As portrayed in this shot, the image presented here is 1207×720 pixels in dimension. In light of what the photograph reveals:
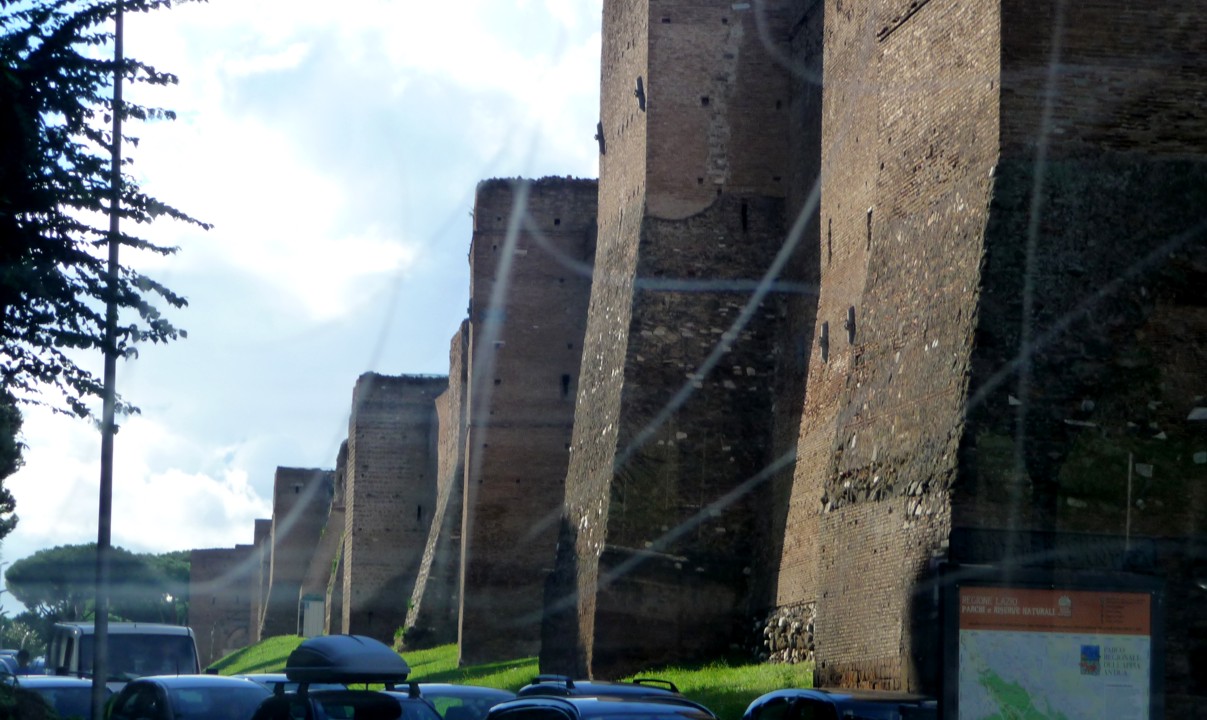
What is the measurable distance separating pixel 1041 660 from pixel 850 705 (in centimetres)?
116

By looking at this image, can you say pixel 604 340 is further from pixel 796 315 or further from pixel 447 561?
pixel 447 561

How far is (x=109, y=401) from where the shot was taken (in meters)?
13.7

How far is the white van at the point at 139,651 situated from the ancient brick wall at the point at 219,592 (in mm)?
51891

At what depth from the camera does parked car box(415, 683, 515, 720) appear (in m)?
14.2

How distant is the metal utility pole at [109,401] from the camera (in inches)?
523

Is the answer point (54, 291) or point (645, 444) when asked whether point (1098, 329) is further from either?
point (645, 444)

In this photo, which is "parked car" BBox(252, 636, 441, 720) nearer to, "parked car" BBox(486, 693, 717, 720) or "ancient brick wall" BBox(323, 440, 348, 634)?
"parked car" BBox(486, 693, 717, 720)

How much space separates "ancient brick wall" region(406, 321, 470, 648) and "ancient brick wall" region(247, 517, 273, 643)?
23.6 m

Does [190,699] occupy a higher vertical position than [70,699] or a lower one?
higher

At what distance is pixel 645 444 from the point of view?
22.4m

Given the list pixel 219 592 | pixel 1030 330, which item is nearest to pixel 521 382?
pixel 1030 330

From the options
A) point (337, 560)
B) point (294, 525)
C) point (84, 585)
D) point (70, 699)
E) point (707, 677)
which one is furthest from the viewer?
point (84, 585)

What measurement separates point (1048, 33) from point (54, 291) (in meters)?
7.73

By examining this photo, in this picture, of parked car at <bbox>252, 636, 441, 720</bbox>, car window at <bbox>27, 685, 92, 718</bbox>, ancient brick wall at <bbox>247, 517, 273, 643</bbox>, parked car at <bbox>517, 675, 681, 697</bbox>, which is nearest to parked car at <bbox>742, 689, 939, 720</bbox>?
parked car at <bbox>517, 675, 681, 697</bbox>
